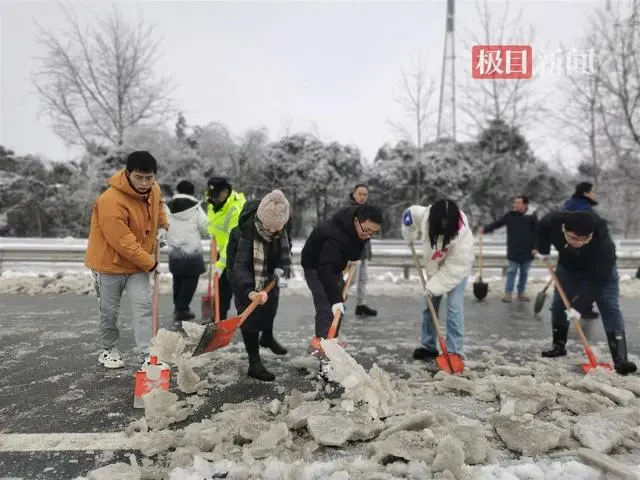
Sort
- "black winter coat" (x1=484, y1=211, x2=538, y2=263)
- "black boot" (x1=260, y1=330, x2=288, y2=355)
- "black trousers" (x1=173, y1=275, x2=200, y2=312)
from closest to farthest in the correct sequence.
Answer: "black boot" (x1=260, y1=330, x2=288, y2=355) < "black trousers" (x1=173, y1=275, x2=200, y2=312) < "black winter coat" (x1=484, y1=211, x2=538, y2=263)

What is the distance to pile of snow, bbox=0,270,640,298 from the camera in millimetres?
7945

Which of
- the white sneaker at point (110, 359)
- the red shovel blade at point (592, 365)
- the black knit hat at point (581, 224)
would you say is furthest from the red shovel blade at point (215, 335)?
the red shovel blade at point (592, 365)

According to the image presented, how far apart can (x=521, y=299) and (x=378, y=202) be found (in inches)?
360

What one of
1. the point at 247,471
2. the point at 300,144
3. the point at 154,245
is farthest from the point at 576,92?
the point at 247,471

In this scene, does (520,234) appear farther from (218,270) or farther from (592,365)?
(218,270)

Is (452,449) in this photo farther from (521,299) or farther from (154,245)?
(521,299)

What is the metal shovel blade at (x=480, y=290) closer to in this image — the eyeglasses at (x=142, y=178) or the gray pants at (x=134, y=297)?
the gray pants at (x=134, y=297)

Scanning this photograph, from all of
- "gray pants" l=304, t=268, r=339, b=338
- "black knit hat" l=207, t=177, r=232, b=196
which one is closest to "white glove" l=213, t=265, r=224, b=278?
"black knit hat" l=207, t=177, r=232, b=196

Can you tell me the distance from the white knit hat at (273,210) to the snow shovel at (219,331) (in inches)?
23.3

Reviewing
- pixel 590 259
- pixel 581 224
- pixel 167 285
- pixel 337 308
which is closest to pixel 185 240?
pixel 337 308

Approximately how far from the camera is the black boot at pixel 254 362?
384 cm

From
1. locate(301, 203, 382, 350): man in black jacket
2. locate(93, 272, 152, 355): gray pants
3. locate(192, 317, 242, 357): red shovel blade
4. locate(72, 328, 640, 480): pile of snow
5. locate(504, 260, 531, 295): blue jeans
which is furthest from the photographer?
locate(504, 260, 531, 295): blue jeans

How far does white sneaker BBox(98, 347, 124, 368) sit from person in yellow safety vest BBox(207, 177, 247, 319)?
1.51 metres

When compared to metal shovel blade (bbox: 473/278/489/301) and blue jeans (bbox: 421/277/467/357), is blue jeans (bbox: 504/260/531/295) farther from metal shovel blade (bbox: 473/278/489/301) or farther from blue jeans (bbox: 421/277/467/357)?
blue jeans (bbox: 421/277/467/357)
